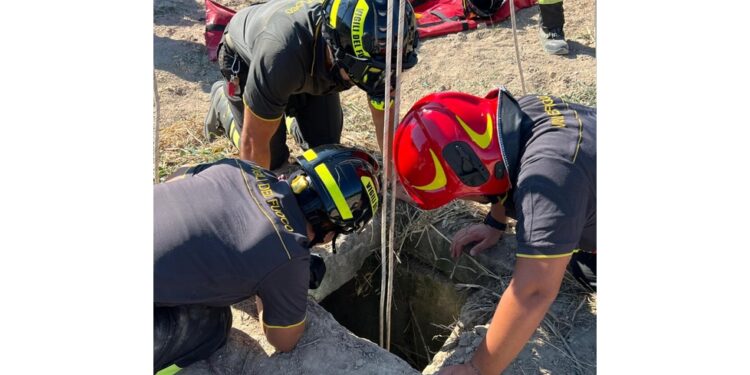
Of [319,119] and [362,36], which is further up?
[362,36]

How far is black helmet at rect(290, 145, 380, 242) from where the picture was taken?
8.80ft

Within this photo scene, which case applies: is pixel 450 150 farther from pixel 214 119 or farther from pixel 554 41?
pixel 554 41

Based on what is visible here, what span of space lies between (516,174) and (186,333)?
4.83 feet

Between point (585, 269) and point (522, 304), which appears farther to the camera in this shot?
point (585, 269)

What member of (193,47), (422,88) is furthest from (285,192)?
(193,47)

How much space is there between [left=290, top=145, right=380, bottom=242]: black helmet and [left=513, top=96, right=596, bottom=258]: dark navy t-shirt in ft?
2.03

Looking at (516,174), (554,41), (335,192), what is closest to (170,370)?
(335,192)

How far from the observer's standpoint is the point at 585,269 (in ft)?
11.0

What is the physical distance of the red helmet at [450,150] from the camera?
2.54 metres

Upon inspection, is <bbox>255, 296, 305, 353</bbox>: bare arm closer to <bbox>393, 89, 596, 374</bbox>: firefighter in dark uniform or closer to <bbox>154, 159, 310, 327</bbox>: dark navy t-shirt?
<bbox>154, 159, 310, 327</bbox>: dark navy t-shirt

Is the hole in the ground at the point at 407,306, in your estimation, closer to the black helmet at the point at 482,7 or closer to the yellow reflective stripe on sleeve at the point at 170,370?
the yellow reflective stripe on sleeve at the point at 170,370

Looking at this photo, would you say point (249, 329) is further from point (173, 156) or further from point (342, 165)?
point (173, 156)

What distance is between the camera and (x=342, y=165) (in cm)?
275

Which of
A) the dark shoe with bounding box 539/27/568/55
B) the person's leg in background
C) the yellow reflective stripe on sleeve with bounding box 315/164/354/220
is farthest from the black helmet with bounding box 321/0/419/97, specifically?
the dark shoe with bounding box 539/27/568/55
